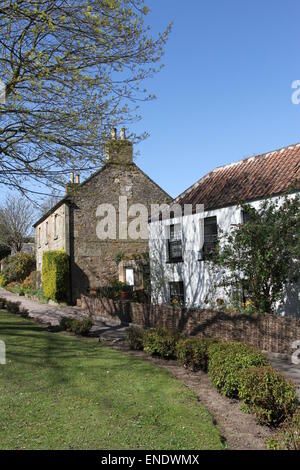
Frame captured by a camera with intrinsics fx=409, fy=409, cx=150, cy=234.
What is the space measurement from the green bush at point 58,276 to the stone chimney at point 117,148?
13.1 metres

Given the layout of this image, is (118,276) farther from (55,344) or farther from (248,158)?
(55,344)

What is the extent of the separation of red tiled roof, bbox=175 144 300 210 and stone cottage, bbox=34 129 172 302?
19.8 ft

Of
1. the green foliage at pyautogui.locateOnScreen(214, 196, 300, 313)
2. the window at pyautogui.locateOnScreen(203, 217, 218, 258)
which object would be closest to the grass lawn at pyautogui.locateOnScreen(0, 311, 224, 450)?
the green foliage at pyautogui.locateOnScreen(214, 196, 300, 313)

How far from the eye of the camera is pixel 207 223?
19.2 m

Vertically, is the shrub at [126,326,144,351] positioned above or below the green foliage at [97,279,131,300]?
below

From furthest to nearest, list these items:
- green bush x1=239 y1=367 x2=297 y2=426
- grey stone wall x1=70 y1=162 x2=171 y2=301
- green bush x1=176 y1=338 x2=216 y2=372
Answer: grey stone wall x1=70 y1=162 x2=171 y2=301, green bush x1=176 y1=338 x2=216 y2=372, green bush x1=239 y1=367 x2=297 y2=426

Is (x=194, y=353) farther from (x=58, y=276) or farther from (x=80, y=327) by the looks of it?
(x=58, y=276)

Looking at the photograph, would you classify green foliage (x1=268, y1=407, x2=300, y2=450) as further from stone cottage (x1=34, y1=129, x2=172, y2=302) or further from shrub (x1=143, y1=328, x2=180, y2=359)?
stone cottage (x1=34, y1=129, x2=172, y2=302)

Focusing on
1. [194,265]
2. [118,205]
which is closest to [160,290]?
[194,265]

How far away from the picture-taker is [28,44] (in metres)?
10.9

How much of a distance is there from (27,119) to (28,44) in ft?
6.64

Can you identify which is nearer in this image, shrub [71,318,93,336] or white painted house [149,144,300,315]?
shrub [71,318,93,336]

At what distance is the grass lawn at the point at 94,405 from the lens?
18.6 feet

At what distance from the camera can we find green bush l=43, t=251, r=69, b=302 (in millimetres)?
25172
